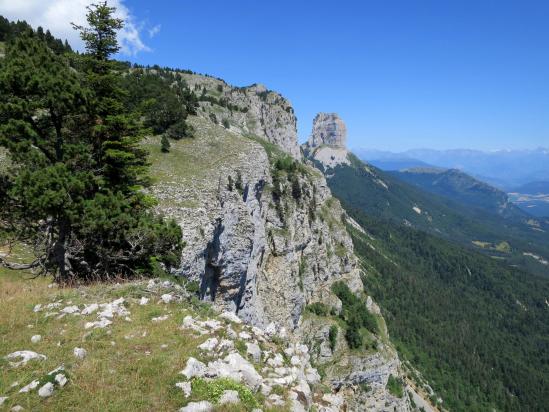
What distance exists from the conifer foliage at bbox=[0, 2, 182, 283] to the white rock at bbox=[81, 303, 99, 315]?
5.21 m

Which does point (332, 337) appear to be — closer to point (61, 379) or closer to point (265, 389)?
point (265, 389)

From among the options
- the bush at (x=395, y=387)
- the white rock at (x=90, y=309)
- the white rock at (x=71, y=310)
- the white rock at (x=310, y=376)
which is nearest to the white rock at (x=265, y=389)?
the white rock at (x=310, y=376)

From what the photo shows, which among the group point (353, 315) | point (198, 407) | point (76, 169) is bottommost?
point (353, 315)

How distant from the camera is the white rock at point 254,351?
→ 41.4 ft

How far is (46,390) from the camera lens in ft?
29.9

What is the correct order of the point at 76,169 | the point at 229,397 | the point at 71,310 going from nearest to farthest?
the point at 229,397
the point at 71,310
the point at 76,169

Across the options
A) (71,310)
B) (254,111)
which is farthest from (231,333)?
(254,111)

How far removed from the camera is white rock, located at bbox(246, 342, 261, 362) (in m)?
12.6

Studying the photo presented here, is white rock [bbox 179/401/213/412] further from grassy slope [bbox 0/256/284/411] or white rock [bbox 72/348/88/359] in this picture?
white rock [bbox 72/348/88/359]

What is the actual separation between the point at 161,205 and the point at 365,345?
63768 mm

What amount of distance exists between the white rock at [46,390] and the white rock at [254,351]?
584cm

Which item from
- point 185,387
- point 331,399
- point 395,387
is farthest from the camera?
point 395,387

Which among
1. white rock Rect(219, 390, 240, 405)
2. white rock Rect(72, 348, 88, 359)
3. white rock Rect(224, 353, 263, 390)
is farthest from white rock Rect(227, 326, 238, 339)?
white rock Rect(72, 348, 88, 359)

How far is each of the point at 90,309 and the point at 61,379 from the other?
460 cm
